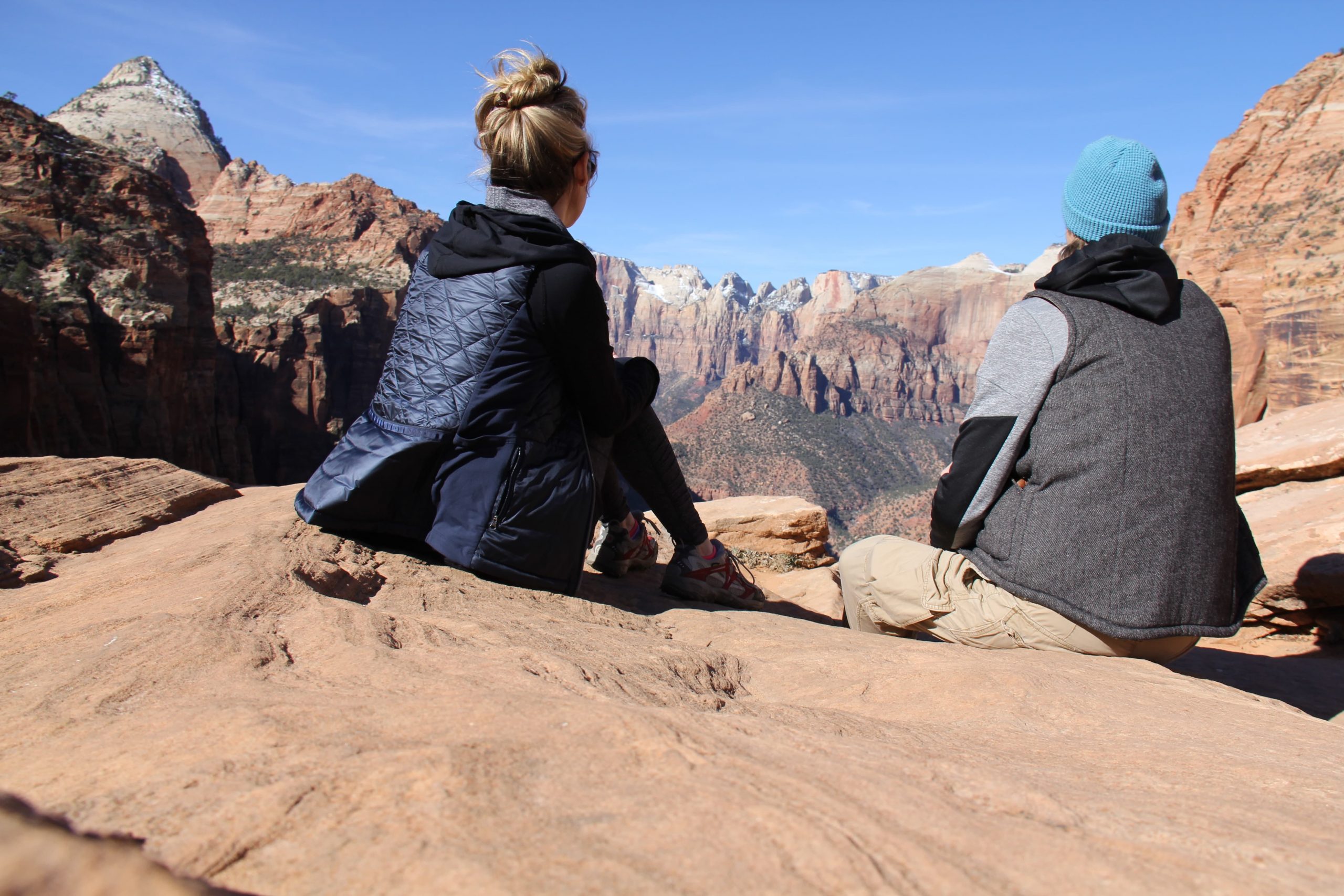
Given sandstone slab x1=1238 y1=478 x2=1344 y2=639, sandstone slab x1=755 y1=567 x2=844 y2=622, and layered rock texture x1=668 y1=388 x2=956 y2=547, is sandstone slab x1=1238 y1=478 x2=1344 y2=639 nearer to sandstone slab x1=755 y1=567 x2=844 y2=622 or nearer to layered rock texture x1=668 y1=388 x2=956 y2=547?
sandstone slab x1=755 y1=567 x2=844 y2=622

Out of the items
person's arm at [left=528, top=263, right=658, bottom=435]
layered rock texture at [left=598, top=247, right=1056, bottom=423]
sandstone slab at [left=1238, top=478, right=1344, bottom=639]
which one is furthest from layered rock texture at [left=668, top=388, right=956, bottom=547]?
person's arm at [left=528, top=263, right=658, bottom=435]

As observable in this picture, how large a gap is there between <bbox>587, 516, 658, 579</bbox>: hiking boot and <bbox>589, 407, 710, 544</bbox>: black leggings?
1.19 ft

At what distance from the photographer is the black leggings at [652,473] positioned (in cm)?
345

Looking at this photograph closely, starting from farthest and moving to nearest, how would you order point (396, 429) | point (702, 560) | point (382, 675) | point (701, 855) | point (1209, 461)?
point (702, 560)
point (396, 429)
point (1209, 461)
point (382, 675)
point (701, 855)

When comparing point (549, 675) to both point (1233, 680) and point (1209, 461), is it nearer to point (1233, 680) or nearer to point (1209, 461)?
point (1209, 461)

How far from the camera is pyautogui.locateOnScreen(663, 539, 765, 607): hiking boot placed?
12.4 ft

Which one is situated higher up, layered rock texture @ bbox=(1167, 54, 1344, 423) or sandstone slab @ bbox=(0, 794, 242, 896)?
layered rock texture @ bbox=(1167, 54, 1344, 423)

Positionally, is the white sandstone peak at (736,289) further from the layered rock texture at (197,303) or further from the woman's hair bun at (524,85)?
the woman's hair bun at (524,85)

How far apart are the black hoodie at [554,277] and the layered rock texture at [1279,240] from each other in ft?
59.7

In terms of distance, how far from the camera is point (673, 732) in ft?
4.76

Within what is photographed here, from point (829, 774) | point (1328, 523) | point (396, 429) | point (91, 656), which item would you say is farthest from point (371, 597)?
point (1328, 523)

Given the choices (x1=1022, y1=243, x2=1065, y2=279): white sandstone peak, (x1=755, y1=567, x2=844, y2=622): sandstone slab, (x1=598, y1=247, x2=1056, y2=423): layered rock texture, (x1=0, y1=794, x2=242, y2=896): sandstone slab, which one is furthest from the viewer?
(x1=1022, y1=243, x2=1065, y2=279): white sandstone peak

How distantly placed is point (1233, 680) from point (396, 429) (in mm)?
4142

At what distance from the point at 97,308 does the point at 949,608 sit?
73.4 feet
